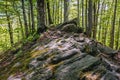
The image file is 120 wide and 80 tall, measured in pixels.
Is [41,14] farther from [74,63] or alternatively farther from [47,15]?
[47,15]

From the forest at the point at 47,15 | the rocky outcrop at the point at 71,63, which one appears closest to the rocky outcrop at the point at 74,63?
the rocky outcrop at the point at 71,63

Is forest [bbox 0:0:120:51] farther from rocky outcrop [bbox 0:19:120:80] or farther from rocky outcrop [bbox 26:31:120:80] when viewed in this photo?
rocky outcrop [bbox 26:31:120:80]

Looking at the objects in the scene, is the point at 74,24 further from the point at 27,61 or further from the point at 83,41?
the point at 27,61

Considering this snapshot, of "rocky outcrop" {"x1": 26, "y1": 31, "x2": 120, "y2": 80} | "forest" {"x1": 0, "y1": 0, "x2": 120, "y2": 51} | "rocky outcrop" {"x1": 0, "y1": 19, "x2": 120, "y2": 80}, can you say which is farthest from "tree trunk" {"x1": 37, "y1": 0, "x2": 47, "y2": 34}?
"rocky outcrop" {"x1": 26, "y1": 31, "x2": 120, "y2": 80}

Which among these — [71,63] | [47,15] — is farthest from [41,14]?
[47,15]

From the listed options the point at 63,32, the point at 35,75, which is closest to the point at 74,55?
the point at 35,75

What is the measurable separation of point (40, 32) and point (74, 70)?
668 cm

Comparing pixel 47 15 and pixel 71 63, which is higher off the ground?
pixel 47 15

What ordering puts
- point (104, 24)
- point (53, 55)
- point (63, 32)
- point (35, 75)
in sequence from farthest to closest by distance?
point (104, 24), point (63, 32), point (53, 55), point (35, 75)

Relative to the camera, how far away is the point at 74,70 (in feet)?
20.6

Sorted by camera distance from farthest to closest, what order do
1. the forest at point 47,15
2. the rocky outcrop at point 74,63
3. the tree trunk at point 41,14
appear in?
the forest at point 47,15 → the tree trunk at point 41,14 → the rocky outcrop at point 74,63

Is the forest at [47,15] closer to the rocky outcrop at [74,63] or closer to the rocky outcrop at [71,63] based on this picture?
the rocky outcrop at [71,63]

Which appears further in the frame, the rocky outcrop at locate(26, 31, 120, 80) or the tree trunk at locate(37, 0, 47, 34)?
the tree trunk at locate(37, 0, 47, 34)

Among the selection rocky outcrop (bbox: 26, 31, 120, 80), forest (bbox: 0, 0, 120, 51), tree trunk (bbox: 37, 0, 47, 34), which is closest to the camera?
rocky outcrop (bbox: 26, 31, 120, 80)
